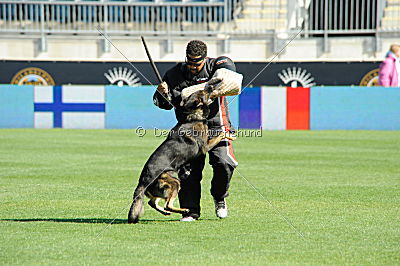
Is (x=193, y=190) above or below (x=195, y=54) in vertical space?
below

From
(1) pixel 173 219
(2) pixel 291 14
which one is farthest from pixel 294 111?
(1) pixel 173 219

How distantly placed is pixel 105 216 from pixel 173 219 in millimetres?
712

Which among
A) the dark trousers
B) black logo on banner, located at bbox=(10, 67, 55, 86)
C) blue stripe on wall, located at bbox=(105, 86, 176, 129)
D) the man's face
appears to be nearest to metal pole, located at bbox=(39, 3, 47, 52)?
black logo on banner, located at bbox=(10, 67, 55, 86)

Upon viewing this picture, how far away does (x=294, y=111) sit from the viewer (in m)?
20.4

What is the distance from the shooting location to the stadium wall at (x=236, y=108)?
2023 cm

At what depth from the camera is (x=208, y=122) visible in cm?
742

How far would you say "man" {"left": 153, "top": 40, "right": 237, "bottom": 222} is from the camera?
23.8ft

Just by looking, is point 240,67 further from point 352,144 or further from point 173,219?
point 173,219

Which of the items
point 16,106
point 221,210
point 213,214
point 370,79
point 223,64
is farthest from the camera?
point 370,79

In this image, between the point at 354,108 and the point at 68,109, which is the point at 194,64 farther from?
the point at 68,109

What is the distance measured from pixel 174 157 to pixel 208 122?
0.71m

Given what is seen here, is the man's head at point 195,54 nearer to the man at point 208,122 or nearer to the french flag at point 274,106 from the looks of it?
the man at point 208,122

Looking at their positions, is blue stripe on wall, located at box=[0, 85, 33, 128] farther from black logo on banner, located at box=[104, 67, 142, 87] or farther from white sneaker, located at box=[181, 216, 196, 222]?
white sneaker, located at box=[181, 216, 196, 222]

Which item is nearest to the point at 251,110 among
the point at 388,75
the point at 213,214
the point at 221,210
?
the point at 388,75
